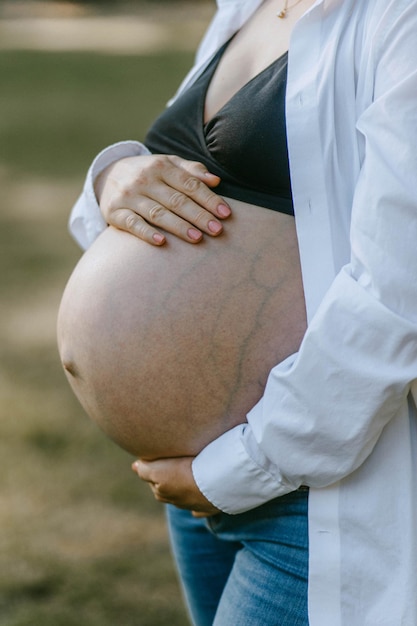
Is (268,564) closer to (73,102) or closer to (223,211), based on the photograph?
(223,211)

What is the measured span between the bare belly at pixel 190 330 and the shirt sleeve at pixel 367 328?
12 centimetres

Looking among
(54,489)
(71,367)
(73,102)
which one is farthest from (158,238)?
(73,102)

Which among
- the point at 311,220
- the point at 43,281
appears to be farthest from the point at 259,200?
the point at 43,281

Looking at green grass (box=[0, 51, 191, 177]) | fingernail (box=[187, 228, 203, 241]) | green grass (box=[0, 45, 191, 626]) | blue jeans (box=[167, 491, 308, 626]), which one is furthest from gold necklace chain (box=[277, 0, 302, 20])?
green grass (box=[0, 51, 191, 177])

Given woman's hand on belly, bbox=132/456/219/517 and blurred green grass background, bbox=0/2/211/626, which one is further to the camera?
blurred green grass background, bbox=0/2/211/626

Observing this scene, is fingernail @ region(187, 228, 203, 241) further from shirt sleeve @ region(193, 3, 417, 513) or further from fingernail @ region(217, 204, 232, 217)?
shirt sleeve @ region(193, 3, 417, 513)

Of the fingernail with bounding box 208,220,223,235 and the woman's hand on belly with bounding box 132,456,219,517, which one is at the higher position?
the fingernail with bounding box 208,220,223,235

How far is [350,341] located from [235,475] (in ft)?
0.94

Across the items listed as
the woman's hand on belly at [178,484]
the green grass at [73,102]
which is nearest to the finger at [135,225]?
the woman's hand on belly at [178,484]

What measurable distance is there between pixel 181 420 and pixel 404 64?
2.10 feet

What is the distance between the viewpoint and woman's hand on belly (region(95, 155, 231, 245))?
61.1 inches

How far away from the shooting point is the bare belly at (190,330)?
1493 mm

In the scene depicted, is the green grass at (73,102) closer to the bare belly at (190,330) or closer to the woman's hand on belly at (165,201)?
the woman's hand on belly at (165,201)

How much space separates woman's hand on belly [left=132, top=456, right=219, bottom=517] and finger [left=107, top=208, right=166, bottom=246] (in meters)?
0.36
